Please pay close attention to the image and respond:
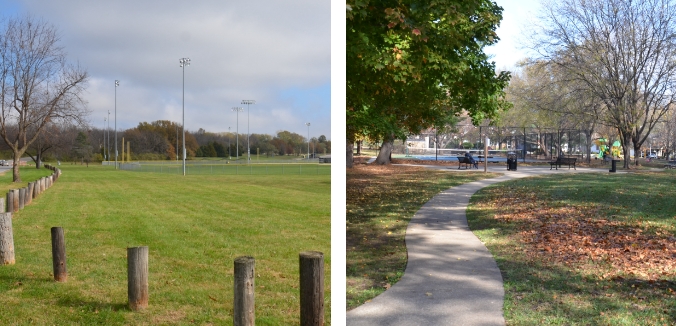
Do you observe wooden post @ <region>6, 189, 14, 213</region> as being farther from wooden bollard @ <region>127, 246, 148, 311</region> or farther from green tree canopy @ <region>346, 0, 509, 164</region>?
green tree canopy @ <region>346, 0, 509, 164</region>

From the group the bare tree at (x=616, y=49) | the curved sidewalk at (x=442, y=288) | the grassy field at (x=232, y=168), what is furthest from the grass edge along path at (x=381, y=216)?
the bare tree at (x=616, y=49)

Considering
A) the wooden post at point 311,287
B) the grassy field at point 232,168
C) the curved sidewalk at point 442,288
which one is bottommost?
the curved sidewalk at point 442,288

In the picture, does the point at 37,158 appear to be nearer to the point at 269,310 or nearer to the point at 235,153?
the point at 235,153

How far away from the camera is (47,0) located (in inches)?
63.6

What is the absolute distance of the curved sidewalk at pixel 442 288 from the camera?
342 centimetres

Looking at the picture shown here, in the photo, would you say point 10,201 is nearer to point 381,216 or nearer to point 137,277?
point 137,277

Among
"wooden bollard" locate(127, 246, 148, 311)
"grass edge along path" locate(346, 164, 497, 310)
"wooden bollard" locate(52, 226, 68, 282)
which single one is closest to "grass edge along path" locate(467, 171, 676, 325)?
"grass edge along path" locate(346, 164, 497, 310)

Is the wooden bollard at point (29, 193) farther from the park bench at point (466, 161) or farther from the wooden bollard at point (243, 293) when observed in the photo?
the park bench at point (466, 161)

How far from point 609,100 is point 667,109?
94cm

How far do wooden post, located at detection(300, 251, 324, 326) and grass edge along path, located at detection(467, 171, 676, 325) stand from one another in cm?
166

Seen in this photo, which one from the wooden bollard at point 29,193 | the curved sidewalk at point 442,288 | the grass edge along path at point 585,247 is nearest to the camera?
the wooden bollard at point 29,193

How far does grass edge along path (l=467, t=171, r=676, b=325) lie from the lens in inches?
143

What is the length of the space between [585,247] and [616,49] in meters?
4.44

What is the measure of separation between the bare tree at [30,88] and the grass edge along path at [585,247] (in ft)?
9.00
